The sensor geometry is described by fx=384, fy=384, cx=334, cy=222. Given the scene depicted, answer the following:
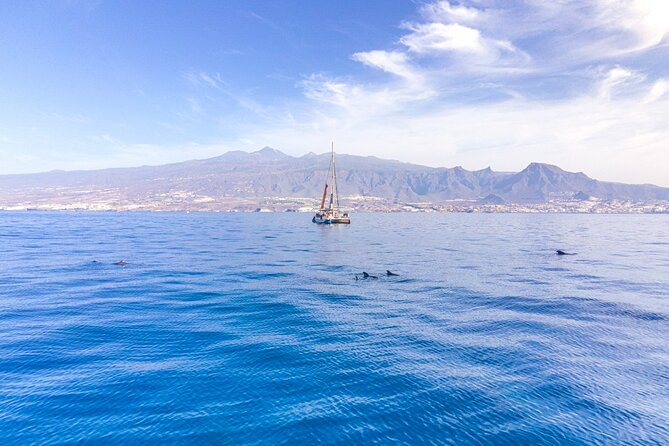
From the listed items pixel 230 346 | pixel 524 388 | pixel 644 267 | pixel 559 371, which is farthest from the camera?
pixel 644 267

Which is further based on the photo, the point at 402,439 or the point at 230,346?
the point at 230,346

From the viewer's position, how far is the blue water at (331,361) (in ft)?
57.1

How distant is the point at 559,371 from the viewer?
2359 centimetres

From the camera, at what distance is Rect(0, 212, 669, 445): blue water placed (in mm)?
17391

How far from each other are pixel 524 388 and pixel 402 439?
888 cm

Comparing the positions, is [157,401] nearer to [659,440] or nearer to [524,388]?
[524,388]

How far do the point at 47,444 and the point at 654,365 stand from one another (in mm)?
33421

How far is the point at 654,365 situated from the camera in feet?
80.6

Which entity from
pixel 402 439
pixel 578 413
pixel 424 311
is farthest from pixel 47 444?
pixel 424 311

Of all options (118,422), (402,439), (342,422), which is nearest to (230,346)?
(118,422)

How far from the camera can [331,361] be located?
2462 centimetres

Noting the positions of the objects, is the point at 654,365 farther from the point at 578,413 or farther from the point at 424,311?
the point at 424,311

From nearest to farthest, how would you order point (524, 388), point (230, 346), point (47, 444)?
point (47, 444)
point (524, 388)
point (230, 346)

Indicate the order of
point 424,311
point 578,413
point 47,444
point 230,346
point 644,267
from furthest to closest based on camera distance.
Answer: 1. point 644,267
2. point 424,311
3. point 230,346
4. point 578,413
5. point 47,444
